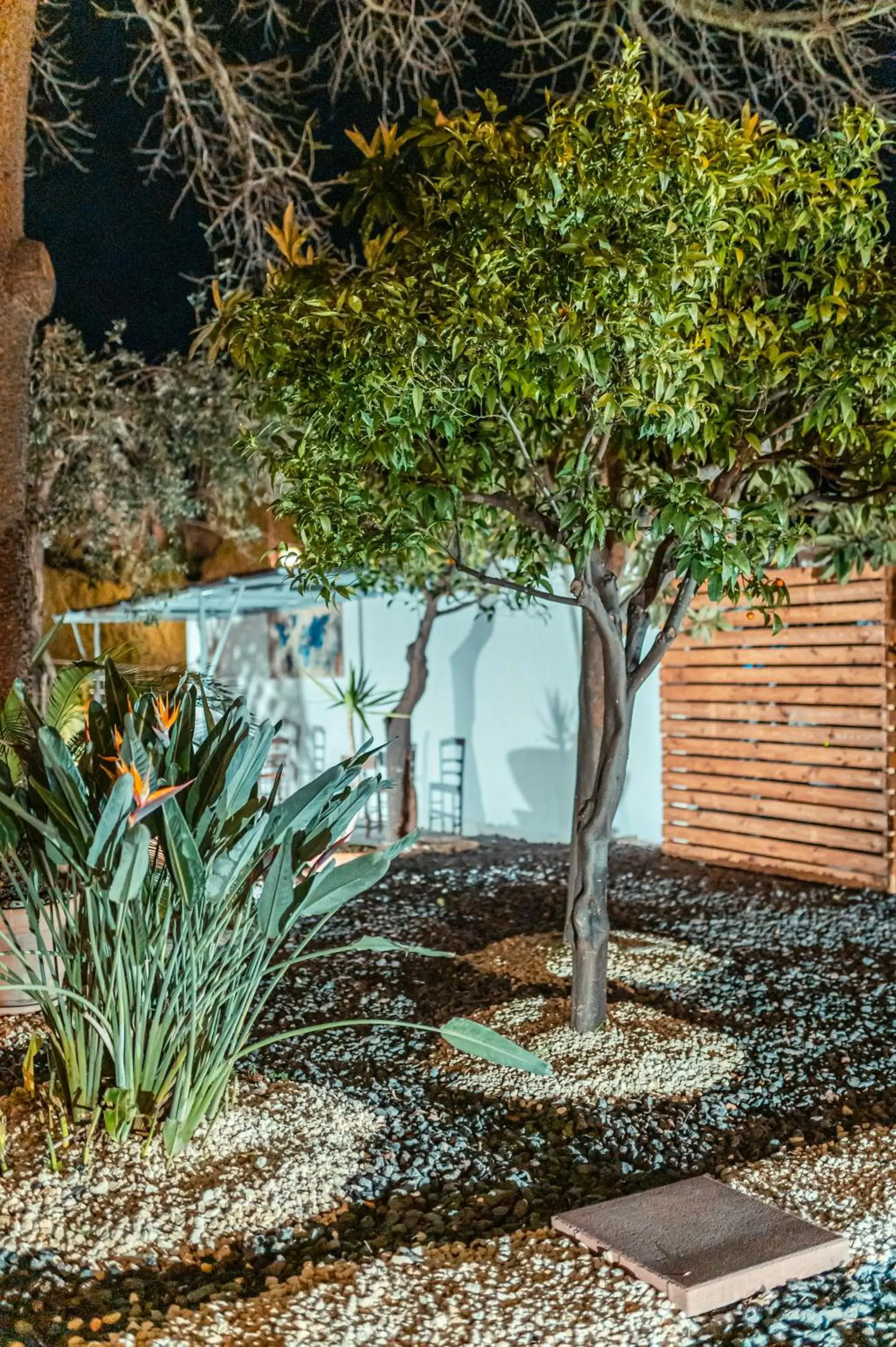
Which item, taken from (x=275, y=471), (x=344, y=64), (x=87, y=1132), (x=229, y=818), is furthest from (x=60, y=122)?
(x=87, y=1132)

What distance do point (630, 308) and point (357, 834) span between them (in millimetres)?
7462

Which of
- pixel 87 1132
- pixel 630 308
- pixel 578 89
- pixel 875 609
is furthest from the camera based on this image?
pixel 875 609

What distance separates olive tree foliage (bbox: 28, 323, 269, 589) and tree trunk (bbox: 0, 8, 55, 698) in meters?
3.86

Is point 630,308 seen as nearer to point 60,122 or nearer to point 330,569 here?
point 330,569

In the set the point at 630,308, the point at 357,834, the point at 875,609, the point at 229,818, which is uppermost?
the point at 630,308

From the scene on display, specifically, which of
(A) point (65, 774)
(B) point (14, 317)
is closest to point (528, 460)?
(A) point (65, 774)

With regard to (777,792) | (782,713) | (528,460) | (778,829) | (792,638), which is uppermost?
(528,460)

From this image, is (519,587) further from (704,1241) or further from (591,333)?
(704,1241)

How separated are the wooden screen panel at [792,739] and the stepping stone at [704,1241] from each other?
4.62m

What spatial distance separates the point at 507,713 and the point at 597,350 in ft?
24.8

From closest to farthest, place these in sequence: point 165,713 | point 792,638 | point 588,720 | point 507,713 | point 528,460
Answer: point 165,713
point 528,460
point 588,720
point 792,638
point 507,713

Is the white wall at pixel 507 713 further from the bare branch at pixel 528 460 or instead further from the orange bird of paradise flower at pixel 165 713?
the orange bird of paradise flower at pixel 165 713

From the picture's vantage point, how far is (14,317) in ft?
15.6

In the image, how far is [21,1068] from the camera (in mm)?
3543
